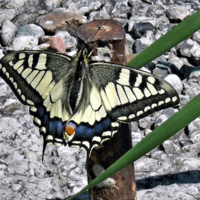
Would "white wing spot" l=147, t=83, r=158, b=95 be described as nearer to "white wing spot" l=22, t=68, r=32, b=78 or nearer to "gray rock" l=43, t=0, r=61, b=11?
"white wing spot" l=22, t=68, r=32, b=78

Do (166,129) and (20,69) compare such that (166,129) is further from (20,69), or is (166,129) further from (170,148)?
(170,148)

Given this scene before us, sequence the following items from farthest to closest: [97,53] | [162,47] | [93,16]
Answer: [93,16] < [97,53] < [162,47]

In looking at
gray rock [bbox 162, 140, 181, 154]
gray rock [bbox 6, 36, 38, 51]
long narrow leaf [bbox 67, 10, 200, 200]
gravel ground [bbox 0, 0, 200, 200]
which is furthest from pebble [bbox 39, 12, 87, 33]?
long narrow leaf [bbox 67, 10, 200, 200]

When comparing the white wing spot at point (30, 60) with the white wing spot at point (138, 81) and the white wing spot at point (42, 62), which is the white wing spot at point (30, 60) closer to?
the white wing spot at point (42, 62)

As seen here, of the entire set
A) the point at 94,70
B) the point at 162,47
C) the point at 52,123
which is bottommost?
the point at 52,123

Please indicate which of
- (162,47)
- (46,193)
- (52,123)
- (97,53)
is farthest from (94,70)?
(46,193)

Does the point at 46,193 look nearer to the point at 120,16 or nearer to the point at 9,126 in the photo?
the point at 9,126

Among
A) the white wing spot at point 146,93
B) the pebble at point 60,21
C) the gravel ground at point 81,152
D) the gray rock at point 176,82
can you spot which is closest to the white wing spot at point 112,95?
the white wing spot at point 146,93

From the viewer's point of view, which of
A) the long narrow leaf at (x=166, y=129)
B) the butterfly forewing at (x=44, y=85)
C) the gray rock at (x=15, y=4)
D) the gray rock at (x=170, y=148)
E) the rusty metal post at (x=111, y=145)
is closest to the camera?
the long narrow leaf at (x=166, y=129)
